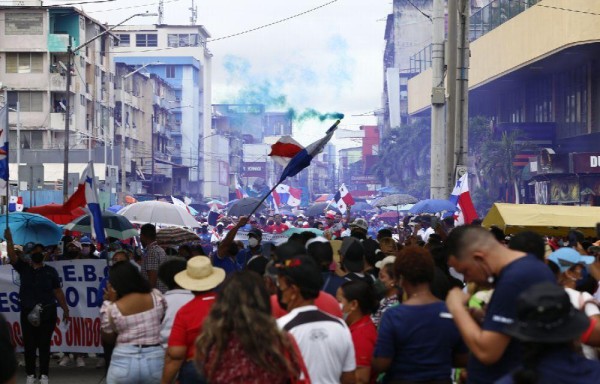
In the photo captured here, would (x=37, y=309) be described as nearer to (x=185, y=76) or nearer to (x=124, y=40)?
(x=185, y=76)

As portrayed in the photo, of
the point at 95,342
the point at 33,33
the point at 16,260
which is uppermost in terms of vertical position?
the point at 33,33

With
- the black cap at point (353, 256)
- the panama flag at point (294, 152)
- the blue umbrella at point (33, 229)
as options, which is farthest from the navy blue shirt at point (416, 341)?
the blue umbrella at point (33, 229)

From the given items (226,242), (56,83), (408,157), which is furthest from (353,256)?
(408,157)

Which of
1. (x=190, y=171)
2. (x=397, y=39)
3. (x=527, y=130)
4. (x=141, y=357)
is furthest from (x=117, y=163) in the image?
(x=141, y=357)

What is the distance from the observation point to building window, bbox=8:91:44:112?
6869cm

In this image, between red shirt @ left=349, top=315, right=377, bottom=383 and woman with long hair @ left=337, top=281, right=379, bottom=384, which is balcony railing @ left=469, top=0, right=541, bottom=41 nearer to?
woman with long hair @ left=337, top=281, right=379, bottom=384

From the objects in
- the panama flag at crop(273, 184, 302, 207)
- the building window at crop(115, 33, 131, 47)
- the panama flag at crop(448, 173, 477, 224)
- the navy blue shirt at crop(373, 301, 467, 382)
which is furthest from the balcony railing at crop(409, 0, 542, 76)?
the building window at crop(115, 33, 131, 47)

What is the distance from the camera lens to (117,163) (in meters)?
75.8

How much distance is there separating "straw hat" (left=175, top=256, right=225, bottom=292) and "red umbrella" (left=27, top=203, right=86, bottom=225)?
39.5 ft

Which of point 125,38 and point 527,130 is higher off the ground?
point 125,38

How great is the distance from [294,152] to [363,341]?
28.8ft

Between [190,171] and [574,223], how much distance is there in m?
104

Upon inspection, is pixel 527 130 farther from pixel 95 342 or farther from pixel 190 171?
pixel 190 171

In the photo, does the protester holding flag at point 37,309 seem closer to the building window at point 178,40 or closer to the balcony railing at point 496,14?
the balcony railing at point 496,14
